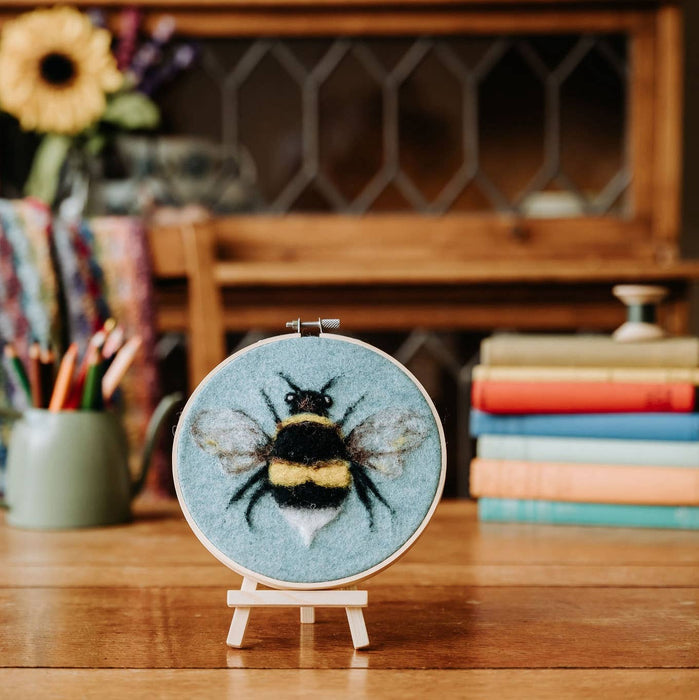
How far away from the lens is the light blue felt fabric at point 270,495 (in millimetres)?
393

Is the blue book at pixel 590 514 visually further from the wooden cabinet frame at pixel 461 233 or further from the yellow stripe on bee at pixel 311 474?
the wooden cabinet frame at pixel 461 233

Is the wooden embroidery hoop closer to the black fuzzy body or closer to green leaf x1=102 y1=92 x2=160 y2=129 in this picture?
the black fuzzy body

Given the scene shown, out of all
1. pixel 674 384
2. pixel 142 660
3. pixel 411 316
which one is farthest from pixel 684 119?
pixel 142 660

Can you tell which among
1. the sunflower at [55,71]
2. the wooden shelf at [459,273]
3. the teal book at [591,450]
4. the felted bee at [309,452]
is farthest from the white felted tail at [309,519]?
the sunflower at [55,71]

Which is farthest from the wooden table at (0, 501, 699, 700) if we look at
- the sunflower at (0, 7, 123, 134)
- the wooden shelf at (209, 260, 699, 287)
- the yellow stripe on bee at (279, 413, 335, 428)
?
the sunflower at (0, 7, 123, 134)

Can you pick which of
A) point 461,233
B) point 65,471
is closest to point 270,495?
point 65,471

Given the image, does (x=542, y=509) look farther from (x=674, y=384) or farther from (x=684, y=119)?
(x=684, y=119)

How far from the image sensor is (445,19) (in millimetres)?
1650

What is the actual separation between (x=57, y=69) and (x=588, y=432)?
1278mm

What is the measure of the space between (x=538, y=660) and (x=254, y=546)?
0.14 metres

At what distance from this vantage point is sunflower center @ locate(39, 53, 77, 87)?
1.51 m

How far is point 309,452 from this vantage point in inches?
15.8

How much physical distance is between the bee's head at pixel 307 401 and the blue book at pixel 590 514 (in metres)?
0.32

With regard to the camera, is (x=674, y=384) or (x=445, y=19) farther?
(x=445, y=19)
